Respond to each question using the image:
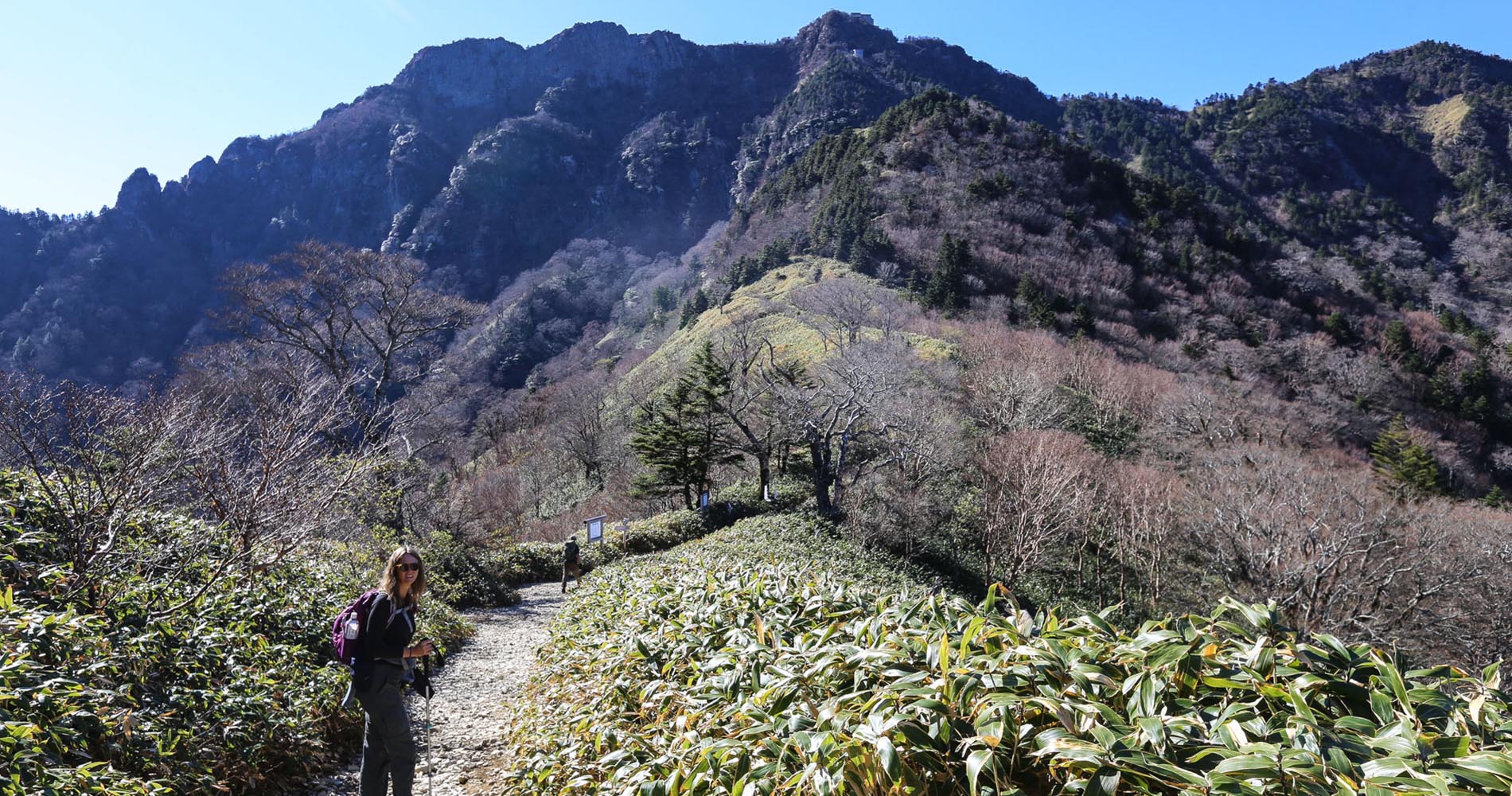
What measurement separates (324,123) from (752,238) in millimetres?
125870

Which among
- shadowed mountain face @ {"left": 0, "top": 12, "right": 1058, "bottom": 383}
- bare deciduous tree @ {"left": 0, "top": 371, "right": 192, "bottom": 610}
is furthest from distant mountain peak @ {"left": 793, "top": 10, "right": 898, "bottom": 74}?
bare deciduous tree @ {"left": 0, "top": 371, "right": 192, "bottom": 610}

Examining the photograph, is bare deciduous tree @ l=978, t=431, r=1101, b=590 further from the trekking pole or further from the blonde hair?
the blonde hair

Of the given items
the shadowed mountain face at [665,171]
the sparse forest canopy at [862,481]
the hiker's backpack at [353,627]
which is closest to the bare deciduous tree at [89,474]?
the sparse forest canopy at [862,481]

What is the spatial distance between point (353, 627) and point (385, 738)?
2.42ft

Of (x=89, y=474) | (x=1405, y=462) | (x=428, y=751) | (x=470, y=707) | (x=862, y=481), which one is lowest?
(x=1405, y=462)

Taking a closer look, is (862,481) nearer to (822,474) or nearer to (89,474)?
(822,474)

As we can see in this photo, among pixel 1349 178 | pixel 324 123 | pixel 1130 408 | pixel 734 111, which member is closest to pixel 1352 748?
pixel 1130 408

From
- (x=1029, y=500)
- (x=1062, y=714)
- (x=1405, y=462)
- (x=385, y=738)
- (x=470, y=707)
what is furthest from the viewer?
(x=1405, y=462)

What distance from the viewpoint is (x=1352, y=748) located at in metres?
1.55

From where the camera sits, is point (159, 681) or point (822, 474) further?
point (822, 474)

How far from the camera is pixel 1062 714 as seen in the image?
1745 mm

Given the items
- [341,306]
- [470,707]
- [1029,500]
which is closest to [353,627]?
[470,707]

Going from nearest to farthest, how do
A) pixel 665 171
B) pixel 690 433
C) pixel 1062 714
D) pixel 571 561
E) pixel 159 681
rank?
1. pixel 1062 714
2. pixel 159 681
3. pixel 571 561
4. pixel 690 433
5. pixel 665 171

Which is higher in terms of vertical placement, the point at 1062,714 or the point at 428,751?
the point at 1062,714
